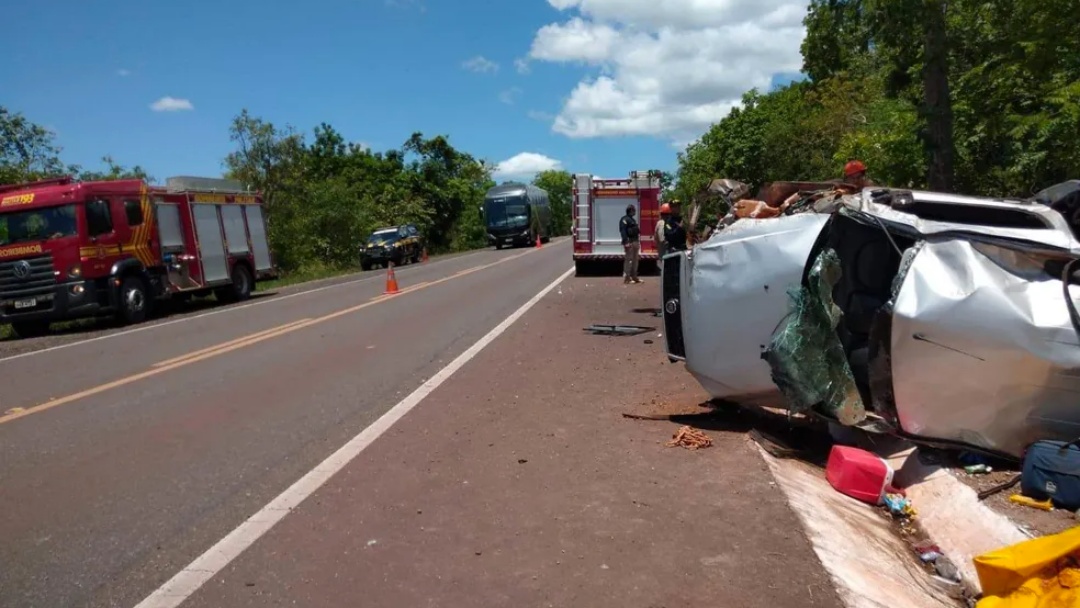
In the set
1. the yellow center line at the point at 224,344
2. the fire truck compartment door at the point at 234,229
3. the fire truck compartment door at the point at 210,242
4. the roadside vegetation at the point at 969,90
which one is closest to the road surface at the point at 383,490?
the yellow center line at the point at 224,344

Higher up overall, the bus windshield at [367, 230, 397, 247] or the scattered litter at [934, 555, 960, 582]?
the scattered litter at [934, 555, 960, 582]

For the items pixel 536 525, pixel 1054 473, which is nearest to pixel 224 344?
pixel 536 525

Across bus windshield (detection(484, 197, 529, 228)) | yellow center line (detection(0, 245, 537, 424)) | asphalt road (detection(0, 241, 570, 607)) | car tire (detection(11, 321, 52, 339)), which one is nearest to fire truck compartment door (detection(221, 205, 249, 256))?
car tire (detection(11, 321, 52, 339))

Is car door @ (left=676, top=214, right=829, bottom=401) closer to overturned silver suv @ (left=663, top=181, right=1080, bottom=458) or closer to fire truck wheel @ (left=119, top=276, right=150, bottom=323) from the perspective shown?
overturned silver suv @ (left=663, top=181, right=1080, bottom=458)

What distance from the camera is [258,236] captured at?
2577cm

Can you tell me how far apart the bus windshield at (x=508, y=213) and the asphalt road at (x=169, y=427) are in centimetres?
3702

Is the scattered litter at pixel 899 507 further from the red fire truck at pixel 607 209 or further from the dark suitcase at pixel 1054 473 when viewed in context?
the red fire truck at pixel 607 209

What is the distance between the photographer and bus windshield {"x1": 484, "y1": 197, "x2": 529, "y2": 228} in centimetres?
5350

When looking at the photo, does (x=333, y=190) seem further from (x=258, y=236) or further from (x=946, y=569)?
(x=946, y=569)

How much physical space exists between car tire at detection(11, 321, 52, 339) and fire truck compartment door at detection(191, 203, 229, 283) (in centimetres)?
386

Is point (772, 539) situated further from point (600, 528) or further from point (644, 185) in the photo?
point (644, 185)

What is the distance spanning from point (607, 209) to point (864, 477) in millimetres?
20047

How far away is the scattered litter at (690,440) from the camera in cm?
674

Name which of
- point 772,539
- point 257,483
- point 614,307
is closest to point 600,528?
point 772,539
